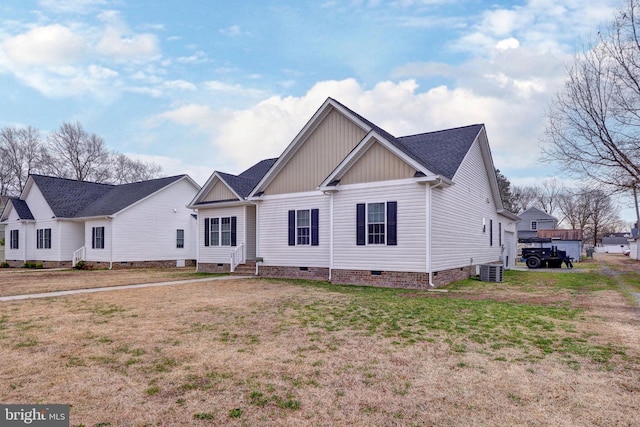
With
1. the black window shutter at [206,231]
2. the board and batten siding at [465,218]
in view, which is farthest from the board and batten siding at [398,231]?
the black window shutter at [206,231]

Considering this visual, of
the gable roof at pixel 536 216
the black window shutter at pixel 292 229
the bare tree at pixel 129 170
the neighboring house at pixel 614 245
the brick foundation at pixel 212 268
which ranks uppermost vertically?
the bare tree at pixel 129 170

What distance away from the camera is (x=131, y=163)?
5294 cm

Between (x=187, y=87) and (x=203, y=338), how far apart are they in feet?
53.5

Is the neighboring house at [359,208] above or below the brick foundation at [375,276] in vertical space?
above

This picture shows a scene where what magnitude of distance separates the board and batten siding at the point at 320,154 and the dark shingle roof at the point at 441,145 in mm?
698

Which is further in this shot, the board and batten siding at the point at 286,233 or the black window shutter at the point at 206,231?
the black window shutter at the point at 206,231

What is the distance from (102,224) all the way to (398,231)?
19.6m

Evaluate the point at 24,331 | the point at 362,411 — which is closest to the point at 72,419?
the point at 362,411

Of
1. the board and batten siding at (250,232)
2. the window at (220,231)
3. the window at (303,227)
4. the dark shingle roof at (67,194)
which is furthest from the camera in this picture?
the dark shingle roof at (67,194)

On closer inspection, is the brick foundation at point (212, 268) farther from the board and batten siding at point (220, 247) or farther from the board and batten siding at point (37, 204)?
the board and batten siding at point (37, 204)

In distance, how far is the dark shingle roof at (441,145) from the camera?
1440 cm

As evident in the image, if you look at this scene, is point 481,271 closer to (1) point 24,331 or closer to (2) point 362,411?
(2) point 362,411

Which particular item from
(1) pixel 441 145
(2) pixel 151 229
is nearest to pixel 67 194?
(2) pixel 151 229

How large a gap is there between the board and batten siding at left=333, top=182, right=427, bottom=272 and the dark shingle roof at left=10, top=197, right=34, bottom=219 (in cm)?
2463
